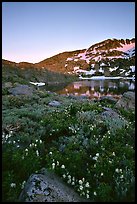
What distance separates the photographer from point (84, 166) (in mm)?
6199

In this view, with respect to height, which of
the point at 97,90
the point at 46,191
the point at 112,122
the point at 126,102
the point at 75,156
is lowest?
the point at 46,191

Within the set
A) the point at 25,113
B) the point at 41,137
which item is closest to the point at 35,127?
the point at 41,137

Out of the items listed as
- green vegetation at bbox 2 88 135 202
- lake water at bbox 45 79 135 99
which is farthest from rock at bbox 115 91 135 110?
lake water at bbox 45 79 135 99

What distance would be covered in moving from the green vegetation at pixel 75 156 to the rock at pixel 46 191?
0.20m

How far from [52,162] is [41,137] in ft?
6.32

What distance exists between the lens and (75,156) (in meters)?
6.23

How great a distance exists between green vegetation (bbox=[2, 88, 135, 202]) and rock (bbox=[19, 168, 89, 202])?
0.67 feet

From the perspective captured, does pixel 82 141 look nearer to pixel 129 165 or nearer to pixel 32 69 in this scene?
pixel 129 165

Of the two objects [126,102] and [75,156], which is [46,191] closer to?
[75,156]

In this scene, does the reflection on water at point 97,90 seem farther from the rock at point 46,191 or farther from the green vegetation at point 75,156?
the rock at point 46,191

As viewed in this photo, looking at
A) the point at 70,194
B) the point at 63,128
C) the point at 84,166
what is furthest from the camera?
the point at 63,128

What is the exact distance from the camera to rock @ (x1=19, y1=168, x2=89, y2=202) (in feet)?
15.7

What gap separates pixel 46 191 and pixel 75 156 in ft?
4.76

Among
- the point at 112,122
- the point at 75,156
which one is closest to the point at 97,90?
the point at 112,122
